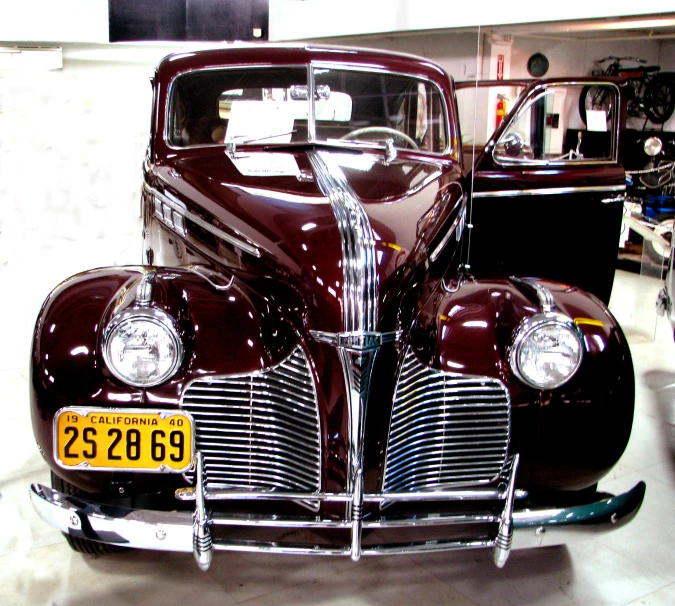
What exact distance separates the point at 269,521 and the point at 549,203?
2.86 metres

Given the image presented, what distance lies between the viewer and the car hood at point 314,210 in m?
2.09

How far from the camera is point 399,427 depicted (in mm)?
2061

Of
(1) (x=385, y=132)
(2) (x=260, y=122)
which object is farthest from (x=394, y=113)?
(2) (x=260, y=122)

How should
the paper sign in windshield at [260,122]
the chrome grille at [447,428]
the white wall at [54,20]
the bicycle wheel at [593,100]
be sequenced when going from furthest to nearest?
Answer: the white wall at [54,20], the bicycle wheel at [593,100], the paper sign in windshield at [260,122], the chrome grille at [447,428]

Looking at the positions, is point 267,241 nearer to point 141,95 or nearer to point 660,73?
point 141,95

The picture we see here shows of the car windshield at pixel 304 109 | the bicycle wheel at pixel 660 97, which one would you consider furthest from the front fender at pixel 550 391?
the bicycle wheel at pixel 660 97

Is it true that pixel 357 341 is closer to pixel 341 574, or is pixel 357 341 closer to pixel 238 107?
pixel 341 574

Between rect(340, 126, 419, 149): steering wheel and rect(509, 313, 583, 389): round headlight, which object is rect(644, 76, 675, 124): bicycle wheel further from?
rect(509, 313, 583, 389): round headlight

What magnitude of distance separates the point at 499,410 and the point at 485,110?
16.9 feet

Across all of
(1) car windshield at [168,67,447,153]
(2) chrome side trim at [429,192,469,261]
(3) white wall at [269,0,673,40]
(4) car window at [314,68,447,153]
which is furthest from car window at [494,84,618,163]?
(3) white wall at [269,0,673,40]

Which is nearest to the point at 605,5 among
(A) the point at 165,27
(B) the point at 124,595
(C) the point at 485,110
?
(C) the point at 485,110

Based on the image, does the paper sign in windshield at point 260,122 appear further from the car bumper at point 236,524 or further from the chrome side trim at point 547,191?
the car bumper at point 236,524

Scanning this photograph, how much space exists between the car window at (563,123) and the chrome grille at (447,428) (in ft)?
5.20

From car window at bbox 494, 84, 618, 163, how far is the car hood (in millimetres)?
939
